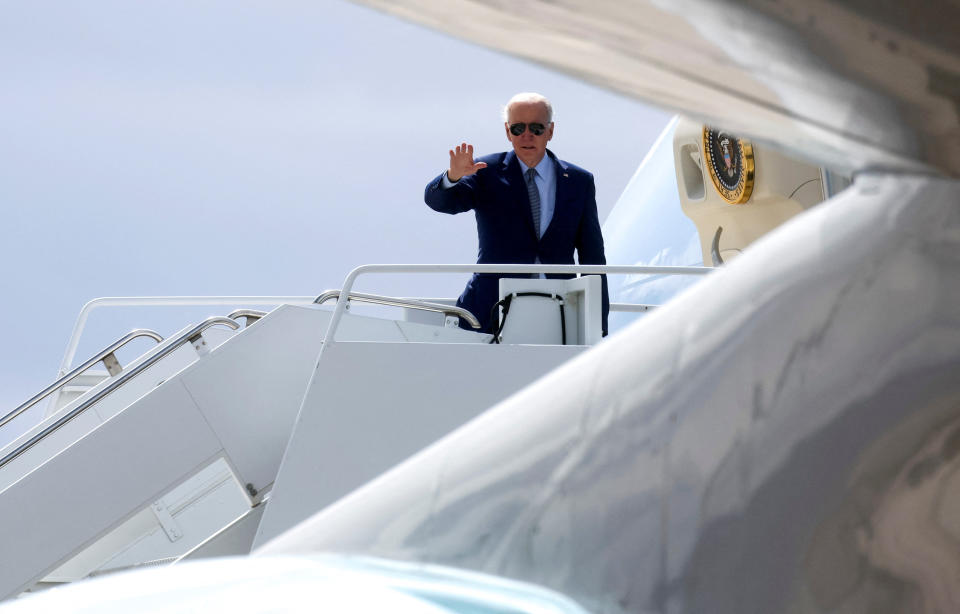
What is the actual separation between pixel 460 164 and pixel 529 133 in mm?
322

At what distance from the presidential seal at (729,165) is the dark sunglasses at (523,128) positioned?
3090mm

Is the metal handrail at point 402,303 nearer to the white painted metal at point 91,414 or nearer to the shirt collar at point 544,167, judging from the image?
the shirt collar at point 544,167

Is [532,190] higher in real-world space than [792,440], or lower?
lower

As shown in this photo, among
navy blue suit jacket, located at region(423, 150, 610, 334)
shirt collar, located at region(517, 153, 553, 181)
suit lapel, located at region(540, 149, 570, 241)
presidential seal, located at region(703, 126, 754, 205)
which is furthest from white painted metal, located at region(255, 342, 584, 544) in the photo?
presidential seal, located at region(703, 126, 754, 205)

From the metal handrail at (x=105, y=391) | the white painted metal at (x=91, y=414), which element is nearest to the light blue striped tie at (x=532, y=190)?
the metal handrail at (x=105, y=391)

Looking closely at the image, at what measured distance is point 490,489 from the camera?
785 mm

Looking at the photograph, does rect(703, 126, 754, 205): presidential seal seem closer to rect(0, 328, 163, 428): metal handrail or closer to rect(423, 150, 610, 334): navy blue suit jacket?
rect(423, 150, 610, 334): navy blue suit jacket

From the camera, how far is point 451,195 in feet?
12.7

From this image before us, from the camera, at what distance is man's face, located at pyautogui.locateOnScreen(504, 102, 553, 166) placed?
3.94 meters

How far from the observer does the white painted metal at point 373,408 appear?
375 centimetres

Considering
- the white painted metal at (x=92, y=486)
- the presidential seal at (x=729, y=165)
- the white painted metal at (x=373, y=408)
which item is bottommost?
the white painted metal at (x=92, y=486)

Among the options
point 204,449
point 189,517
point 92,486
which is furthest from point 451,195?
point 189,517

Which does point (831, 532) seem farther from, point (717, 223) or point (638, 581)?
point (717, 223)

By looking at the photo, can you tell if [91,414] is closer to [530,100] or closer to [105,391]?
[105,391]
